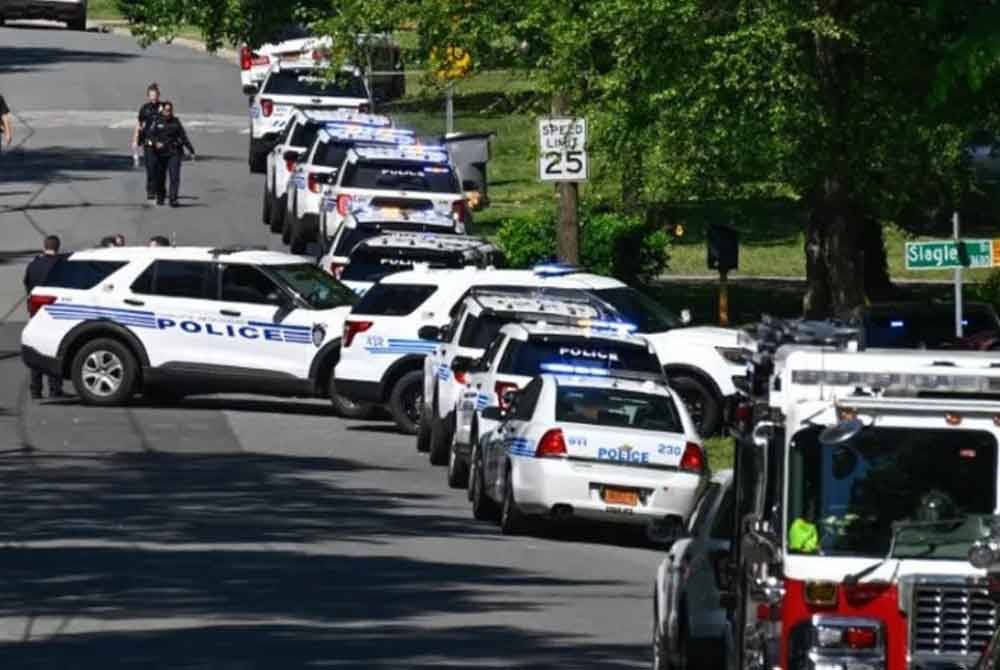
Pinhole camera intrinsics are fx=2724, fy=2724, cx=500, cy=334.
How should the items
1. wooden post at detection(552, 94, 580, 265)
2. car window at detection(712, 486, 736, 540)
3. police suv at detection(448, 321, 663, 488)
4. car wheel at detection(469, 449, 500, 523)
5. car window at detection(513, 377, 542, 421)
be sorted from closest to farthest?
1. car window at detection(712, 486, 736, 540)
2. car window at detection(513, 377, 542, 421)
3. car wheel at detection(469, 449, 500, 523)
4. police suv at detection(448, 321, 663, 488)
5. wooden post at detection(552, 94, 580, 265)

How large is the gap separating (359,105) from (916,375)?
36697 mm

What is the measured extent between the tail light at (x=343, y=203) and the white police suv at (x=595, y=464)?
46.5ft

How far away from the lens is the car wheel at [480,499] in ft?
74.7

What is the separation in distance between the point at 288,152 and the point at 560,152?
429 inches

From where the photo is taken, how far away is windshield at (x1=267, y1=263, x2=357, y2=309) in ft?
98.3

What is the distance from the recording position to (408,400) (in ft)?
94.4

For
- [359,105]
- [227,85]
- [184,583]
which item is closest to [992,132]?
[184,583]

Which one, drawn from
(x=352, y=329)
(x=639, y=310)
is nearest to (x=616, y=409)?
(x=352, y=329)

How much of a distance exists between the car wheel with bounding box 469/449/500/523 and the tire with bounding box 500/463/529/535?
44 centimetres

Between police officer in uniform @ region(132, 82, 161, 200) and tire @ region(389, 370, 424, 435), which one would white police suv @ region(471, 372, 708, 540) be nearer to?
tire @ region(389, 370, 424, 435)

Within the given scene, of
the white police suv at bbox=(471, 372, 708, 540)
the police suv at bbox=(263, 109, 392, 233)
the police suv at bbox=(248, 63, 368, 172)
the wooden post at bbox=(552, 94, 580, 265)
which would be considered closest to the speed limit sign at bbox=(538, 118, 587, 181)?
the wooden post at bbox=(552, 94, 580, 265)

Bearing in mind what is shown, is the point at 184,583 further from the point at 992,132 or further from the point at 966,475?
the point at 992,132

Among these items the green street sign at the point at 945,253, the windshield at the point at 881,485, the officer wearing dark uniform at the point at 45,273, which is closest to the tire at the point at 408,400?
the officer wearing dark uniform at the point at 45,273

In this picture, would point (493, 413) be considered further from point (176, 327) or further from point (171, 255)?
point (171, 255)
